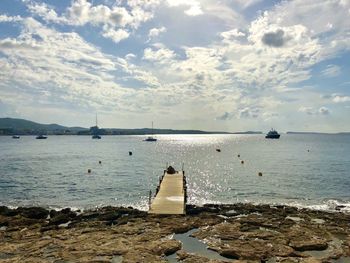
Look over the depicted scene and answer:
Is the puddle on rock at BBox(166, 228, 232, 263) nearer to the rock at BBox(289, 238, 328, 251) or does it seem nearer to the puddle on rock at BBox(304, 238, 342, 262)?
the rock at BBox(289, 238, 328, 251)

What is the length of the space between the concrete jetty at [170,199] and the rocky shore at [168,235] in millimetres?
1085

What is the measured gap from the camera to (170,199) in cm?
3956

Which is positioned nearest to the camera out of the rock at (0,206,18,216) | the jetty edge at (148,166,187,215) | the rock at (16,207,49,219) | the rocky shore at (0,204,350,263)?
the rocky shore at (0,204,350,263)

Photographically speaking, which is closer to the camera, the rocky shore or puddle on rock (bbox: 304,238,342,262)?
the rocky shore

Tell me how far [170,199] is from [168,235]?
33.8 feet

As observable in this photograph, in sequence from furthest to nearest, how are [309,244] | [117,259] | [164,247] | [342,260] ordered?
[309,244] → [164,247] → [342,260] → [117,259]

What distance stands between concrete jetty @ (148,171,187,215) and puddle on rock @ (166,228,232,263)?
4969mm

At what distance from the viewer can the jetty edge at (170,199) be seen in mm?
35091

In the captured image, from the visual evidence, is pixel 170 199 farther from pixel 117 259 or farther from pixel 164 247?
pixel 117 259

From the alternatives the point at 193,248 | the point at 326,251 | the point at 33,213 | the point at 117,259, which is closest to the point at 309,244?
the point at 326,251

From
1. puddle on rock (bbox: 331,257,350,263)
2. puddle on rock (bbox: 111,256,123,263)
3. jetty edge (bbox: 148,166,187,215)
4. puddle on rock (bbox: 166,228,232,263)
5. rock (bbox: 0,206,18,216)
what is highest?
jetty edge (bbox: 148,166,187,215)

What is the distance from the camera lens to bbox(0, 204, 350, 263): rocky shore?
24969 mm

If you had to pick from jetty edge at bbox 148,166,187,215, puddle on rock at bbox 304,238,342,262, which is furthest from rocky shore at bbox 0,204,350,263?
jetty edge at bbox 148,166,187,215

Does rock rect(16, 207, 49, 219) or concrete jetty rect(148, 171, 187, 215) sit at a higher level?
concrete jetty rect(148, 171, 187, 215)
